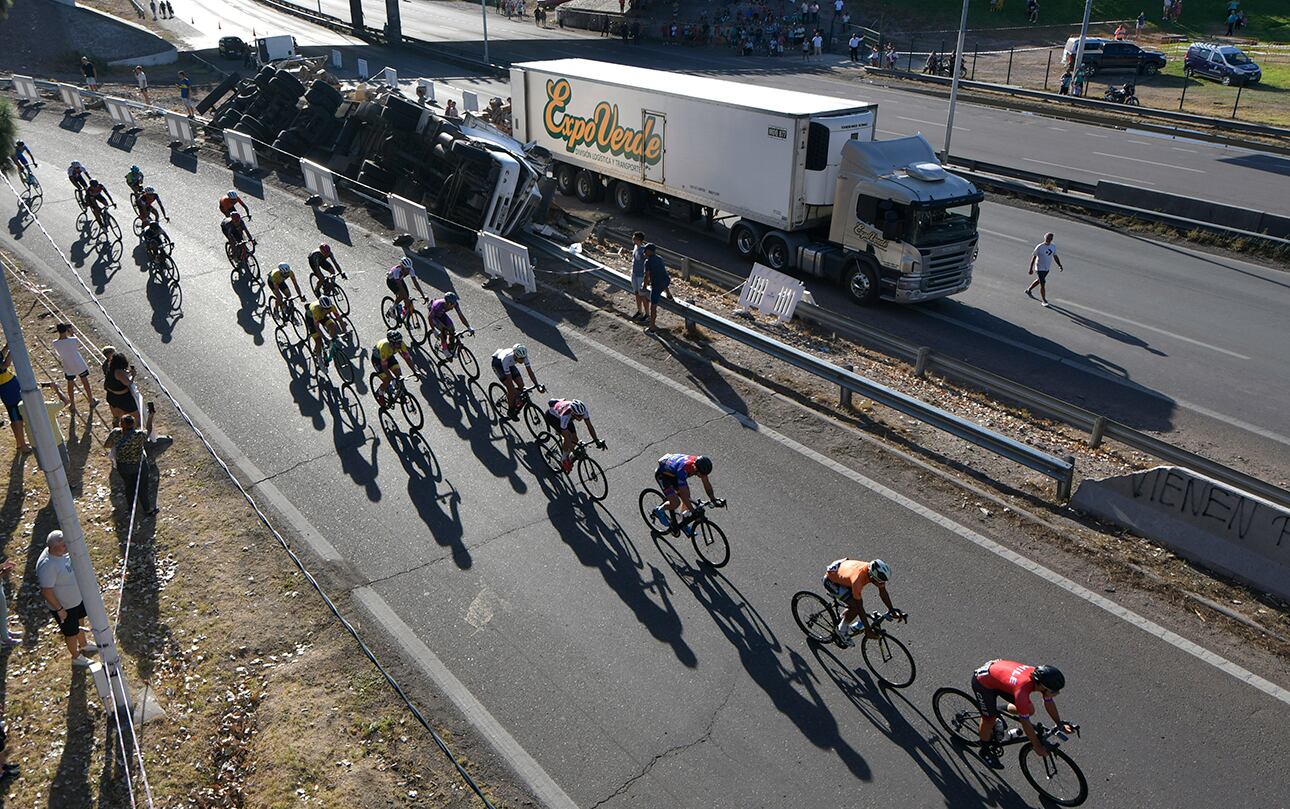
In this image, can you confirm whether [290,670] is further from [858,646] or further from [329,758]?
[858,646]

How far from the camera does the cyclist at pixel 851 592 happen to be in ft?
29.6

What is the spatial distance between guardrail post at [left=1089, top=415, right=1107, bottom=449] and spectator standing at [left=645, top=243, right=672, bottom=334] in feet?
24.6

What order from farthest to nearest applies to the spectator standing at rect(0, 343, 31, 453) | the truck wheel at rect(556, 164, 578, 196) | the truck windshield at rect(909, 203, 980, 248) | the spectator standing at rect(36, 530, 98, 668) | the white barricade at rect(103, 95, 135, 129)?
1. the white barricade at rect(103, 95, 135, 129)
2. the truck wheel at rect(556, 164, 578, 196)
3. the truck windshield at rect(909, 203, 980, 248)
4. the spectator standing at rect(0, 343, 31, 453)
5. the spectator standing at rect(36, 530, 98, 668)

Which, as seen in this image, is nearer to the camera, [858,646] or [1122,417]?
[858,646]

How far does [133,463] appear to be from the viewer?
12.3 m

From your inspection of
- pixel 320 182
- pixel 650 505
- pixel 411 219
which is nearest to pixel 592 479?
pixel 650 505

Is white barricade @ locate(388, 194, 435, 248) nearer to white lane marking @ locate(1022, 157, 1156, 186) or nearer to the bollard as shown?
the bollard

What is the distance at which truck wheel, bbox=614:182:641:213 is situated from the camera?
2516 cm

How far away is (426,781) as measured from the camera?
834 centimetres

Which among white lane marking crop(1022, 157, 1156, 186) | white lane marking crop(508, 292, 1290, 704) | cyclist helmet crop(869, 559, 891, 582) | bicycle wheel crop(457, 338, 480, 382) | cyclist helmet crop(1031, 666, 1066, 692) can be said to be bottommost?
white lane marking crop(508, 292, 1290, 704)

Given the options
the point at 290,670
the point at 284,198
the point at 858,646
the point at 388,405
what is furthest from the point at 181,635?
the point at 284,198

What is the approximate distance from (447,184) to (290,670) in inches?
576

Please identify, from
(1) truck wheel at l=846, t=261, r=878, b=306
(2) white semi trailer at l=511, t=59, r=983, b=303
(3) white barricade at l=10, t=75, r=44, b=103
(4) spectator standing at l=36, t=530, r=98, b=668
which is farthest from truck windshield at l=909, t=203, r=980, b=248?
(3) white barricade at l=10, t=75, r=44, b=103

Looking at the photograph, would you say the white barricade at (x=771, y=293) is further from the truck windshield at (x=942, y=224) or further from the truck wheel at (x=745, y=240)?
the truck wheel at (x=745, y=240)
